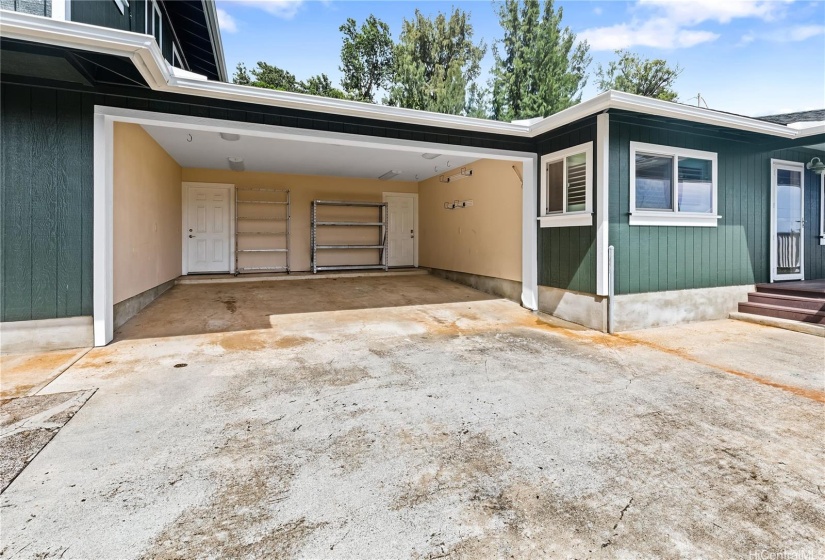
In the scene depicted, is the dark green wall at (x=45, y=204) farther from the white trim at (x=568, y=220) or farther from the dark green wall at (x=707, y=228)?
the dark green wall at (x=707, y=228)

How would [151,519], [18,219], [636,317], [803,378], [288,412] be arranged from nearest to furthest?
[151,519] < [288,412] < [803,378] < [18,219] < [636,317]

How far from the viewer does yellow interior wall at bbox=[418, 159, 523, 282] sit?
6.42m

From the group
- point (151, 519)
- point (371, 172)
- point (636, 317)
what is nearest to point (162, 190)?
point (371, 172)

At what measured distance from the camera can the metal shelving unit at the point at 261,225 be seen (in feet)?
27.6

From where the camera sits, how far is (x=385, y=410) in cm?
249

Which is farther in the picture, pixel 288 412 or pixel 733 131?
pixel 733 131

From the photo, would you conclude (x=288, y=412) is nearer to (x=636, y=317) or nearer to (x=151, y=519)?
(x=151, y=519)

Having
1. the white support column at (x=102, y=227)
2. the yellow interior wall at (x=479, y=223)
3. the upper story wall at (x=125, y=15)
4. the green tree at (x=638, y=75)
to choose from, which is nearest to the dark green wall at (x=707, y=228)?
the yellow interior wall at (x=479, y=223)

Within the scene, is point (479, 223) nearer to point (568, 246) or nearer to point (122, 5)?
point (568, 246)

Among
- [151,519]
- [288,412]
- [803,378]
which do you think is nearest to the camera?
[151,519]

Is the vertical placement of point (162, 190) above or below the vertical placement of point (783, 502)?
above

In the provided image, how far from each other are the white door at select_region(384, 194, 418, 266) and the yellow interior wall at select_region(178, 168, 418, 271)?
0.24 m

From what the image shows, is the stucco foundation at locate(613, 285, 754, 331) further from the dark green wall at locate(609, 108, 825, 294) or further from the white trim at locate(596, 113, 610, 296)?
the white trim at locate(596, 113, 610, 296)

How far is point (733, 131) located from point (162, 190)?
8.43 m
